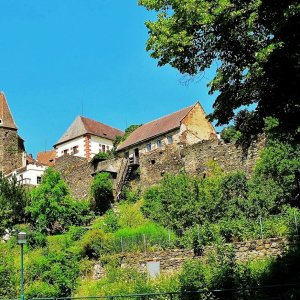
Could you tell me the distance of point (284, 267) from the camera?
1745cm

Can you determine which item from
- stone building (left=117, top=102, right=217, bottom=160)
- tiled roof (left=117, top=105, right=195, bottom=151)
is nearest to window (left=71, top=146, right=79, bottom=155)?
tiled roof (left=117, top=105, right=195, bottom=151)

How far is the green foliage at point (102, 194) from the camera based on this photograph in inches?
1706

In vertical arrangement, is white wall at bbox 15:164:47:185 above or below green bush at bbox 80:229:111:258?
above

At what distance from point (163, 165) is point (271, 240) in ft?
66.9

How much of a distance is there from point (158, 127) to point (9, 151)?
23001 millimetres

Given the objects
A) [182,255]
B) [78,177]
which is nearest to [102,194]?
[78,177]

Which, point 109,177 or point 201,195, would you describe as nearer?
point 201,195

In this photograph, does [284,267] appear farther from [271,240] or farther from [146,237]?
[146,237]

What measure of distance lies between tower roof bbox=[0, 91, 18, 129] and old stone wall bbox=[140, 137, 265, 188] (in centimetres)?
2498

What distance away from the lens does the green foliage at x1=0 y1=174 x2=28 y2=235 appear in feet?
137

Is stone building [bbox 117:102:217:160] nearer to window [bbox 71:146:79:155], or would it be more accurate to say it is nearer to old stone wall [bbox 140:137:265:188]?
old stone wall [bbox 140:137:265:188]

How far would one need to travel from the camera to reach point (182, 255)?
2452cm

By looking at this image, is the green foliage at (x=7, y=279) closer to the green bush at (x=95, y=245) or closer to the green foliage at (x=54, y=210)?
the green bush at (x=95, y=245)

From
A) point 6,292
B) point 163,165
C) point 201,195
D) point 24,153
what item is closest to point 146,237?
point 201,195
